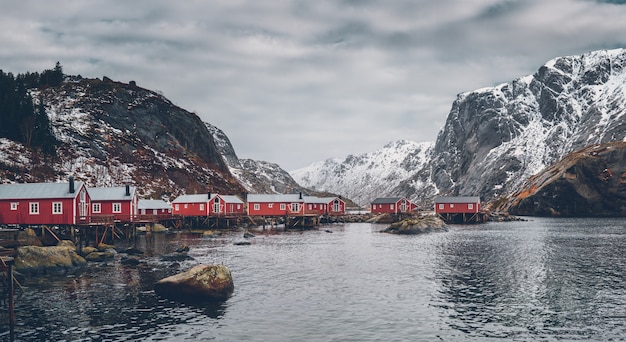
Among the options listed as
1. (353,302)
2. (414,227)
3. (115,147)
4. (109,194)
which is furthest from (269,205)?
(353,302)

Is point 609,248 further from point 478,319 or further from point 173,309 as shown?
point 173,309

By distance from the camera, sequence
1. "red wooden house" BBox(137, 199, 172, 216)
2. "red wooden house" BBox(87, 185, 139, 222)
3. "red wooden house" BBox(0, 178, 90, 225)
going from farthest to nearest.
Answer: "red wooden house" BBox(137, 199, 172, 216) < "red wooden house" BBox(87, 185, 139, 222) < "red wooden house" BBox(0, 178, 90, 225)

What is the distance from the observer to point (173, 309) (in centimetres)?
3341

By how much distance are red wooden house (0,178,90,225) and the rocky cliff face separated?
156319 millimetres

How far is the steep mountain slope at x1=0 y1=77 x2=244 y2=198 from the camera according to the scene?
5113 inches

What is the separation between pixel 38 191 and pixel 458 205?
4594 inches

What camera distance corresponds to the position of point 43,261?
47875mm

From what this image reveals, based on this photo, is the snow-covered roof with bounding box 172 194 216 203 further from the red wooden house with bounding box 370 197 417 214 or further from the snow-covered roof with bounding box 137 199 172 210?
the red wooden house with bounding box 370 197 417 214

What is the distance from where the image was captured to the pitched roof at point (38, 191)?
67.6 metres

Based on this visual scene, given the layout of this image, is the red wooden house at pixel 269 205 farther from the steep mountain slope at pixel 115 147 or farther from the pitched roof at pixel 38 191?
the pitched roof at pixel 38 191

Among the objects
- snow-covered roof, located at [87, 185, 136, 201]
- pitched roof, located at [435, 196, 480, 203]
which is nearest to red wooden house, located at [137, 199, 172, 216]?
snow-covered roof, located at [87, 185, 136, 201]

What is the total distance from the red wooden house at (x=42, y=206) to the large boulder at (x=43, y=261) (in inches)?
691

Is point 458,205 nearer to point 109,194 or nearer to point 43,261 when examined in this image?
point 109,194

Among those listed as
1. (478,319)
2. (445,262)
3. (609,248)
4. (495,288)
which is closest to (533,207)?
(609,248)
